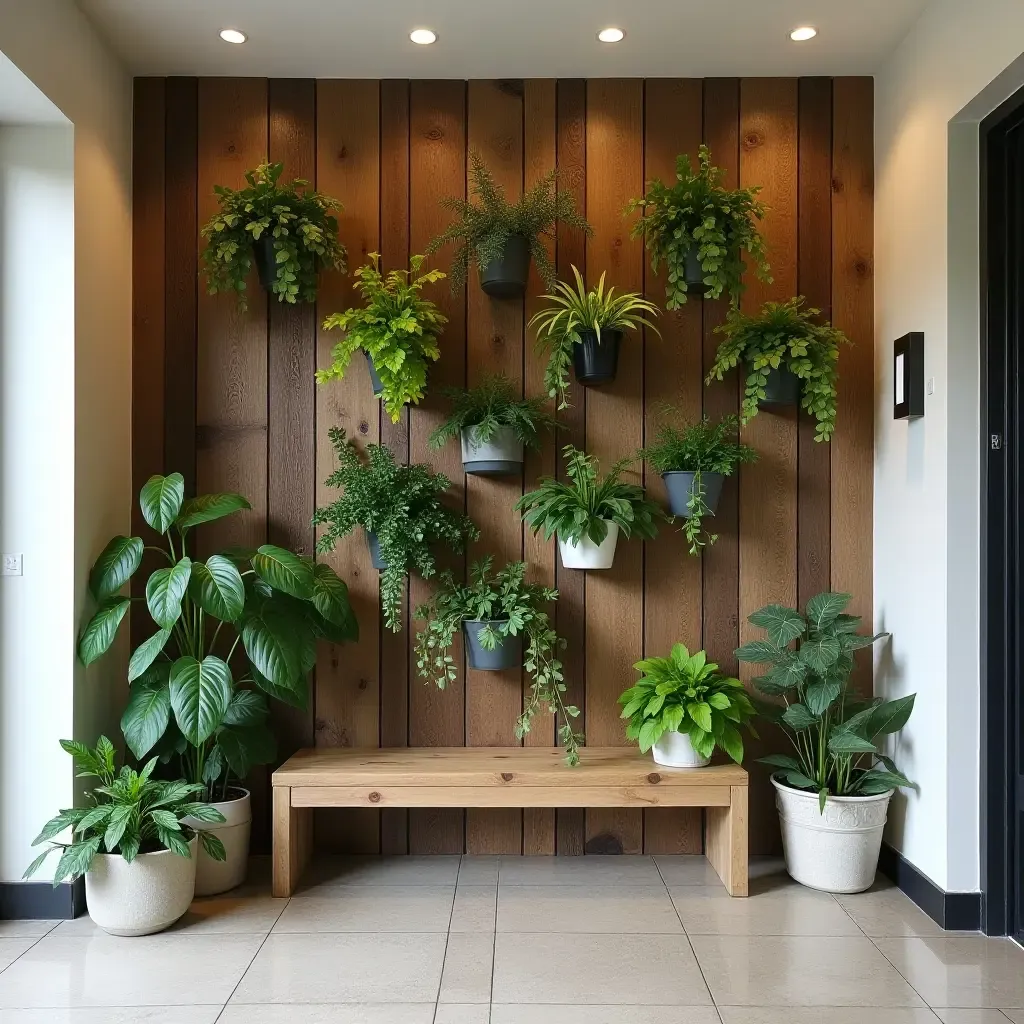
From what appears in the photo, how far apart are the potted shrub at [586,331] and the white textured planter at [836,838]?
1582 millimetres

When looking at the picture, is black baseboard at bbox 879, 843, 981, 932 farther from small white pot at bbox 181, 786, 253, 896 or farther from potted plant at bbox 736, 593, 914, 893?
small white pot at bbox 181, 786, 253, 896

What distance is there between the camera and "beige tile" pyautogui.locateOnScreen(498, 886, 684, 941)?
284cm

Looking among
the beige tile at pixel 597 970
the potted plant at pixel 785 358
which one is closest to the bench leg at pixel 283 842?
the beige tile at pixel 597 970

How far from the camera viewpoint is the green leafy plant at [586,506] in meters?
3.15

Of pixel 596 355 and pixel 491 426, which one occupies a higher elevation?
pixel 596 355

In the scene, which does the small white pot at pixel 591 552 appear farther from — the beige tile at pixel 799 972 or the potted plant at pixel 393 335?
the beige tile at pixel 799 972

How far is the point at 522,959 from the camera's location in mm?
2621

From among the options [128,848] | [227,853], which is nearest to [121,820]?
[128,848]

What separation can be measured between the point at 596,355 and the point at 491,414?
428 mm

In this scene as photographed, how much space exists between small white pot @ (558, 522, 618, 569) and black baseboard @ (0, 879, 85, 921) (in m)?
1.92

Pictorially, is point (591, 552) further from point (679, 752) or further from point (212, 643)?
point (212, 643)

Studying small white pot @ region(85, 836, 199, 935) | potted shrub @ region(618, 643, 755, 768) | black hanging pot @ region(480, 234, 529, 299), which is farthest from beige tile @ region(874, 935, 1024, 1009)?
black hanging pot @ region(480, 234, 529, 299)

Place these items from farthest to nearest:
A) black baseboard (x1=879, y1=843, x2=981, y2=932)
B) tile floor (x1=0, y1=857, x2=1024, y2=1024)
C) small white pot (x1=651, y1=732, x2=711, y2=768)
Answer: small white pot (x1=651, y1=732, x2=711, y2=768)
black baseboard (x1=879, y1=843, x2=981, y2=932)
tile floor (x1=0, y1=857, x2=1024, y2=1024)

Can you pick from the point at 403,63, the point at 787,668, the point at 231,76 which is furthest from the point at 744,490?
the point at 231,76
